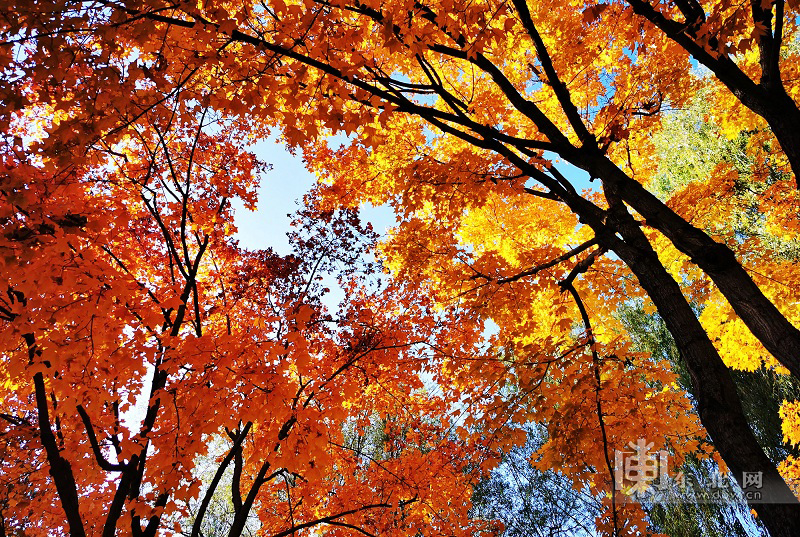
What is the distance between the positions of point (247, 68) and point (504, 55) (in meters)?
4.05

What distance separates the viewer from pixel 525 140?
150 inches

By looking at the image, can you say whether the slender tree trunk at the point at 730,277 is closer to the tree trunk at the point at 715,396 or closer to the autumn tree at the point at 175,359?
the tree trunk at the point at 715,396

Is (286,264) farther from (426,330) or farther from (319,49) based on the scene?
(319,49)

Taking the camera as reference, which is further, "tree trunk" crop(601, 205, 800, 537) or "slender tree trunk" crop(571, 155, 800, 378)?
"slender tree trunk" crop(571, 155, 800, 378)

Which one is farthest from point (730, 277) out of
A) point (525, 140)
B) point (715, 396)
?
point (525, 140)

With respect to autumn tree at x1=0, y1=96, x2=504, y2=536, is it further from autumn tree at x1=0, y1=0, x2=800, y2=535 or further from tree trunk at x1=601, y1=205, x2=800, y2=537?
tree trunk at x1=601, y1=205, x2=800, y2=537

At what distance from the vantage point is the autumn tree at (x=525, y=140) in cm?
267

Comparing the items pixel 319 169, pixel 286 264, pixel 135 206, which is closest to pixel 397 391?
pixel 286 264

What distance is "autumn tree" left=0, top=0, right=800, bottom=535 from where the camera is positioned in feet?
8.76

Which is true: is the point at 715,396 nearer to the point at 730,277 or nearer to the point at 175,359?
the point at 730,277

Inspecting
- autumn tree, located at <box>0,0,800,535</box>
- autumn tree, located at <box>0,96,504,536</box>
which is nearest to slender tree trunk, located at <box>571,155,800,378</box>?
autumn tree, located at <box>0,0,800,535</box>

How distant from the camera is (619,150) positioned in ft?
23.2

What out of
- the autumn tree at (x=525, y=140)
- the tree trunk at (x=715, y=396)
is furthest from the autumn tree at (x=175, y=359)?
the tree trunk at (x=715, y=396)

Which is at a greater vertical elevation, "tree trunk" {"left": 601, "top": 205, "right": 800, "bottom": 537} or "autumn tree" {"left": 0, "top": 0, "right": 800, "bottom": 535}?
→ "autumn tree" {"left": 0, "top": 0, "right": 800, "bottom": 535}
